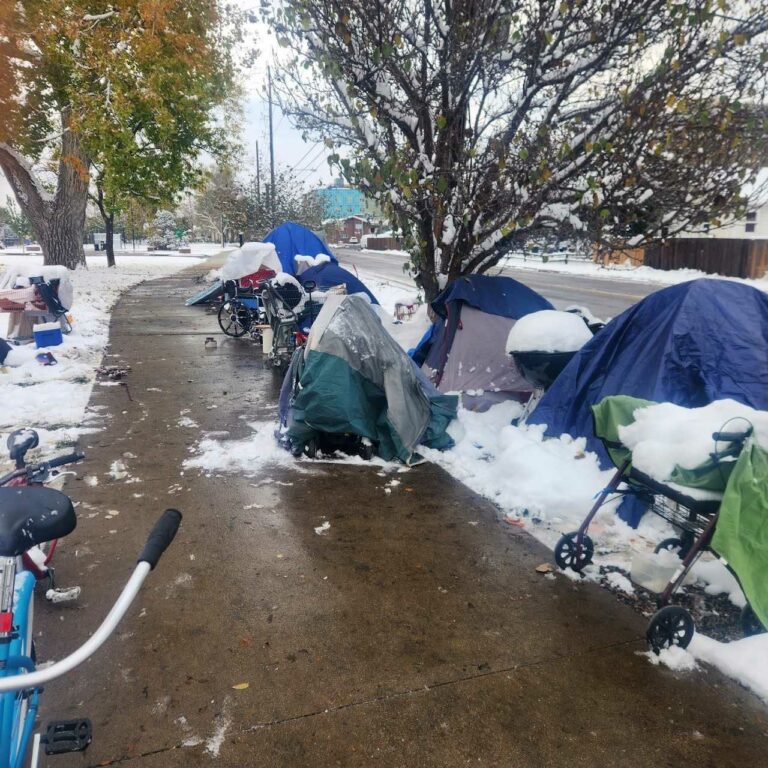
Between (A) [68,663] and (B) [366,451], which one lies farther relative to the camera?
(B) [366,451]

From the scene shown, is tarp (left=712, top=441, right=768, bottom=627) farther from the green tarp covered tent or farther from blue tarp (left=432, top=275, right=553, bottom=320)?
blue tarp (left=432, top=275, right=553, bottom=320)

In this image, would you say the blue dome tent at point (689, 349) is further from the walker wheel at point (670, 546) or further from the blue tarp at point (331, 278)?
the blue tarp at point (331, 278)

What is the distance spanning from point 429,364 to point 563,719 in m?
5.33

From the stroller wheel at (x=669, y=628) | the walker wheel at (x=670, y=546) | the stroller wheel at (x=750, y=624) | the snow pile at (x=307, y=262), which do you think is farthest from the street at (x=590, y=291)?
the stroller wheel at (x=669, y=628)

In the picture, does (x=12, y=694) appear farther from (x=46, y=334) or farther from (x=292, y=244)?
(x=292, y=244)

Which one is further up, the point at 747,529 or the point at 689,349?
the point at 689,349

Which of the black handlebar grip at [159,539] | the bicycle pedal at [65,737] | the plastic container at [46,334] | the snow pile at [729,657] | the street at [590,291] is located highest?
the black handlebar grip at [159,539]

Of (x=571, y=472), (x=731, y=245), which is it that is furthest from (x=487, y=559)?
(x=731, y=245)

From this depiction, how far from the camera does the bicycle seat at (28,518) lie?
5.95ft

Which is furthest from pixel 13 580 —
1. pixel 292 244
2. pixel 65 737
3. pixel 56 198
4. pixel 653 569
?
pixel 56 198

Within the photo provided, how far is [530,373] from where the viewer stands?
19.5ft

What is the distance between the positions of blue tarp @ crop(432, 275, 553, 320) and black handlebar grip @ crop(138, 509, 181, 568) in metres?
5.61

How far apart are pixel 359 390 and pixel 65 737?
3653 mm

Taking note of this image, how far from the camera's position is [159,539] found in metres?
1.55
